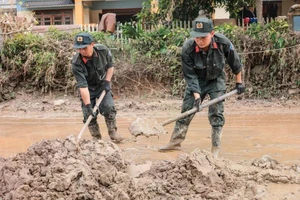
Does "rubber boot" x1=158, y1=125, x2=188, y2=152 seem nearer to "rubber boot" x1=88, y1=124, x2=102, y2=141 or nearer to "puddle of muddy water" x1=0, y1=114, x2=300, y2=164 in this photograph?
"puddle of muddy water" x1=0, y1=114, x2=300, y2=164

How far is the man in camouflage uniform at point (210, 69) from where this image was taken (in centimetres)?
529

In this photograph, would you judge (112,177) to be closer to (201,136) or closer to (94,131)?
(94,131)

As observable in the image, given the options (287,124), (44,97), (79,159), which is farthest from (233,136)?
(44,97)

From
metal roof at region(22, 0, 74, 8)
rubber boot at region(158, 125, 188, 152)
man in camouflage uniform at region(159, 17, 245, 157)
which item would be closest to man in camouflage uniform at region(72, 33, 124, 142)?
rubber boot at region(158, 125, 188, 152)

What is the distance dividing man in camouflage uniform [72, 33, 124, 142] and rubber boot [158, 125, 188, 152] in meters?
0.94

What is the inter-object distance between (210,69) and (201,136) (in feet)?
5.60

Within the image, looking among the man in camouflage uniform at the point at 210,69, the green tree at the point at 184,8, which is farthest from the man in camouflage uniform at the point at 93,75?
the green tree at the point at 184,8

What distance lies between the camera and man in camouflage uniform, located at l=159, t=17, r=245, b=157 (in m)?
5.29

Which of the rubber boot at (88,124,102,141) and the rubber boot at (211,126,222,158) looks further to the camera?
the rubber boot at (88,124,102,141)

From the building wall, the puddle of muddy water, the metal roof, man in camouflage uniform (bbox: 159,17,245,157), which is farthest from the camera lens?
the building wall

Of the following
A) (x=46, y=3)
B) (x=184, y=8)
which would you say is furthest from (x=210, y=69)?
(x=46, y=3)

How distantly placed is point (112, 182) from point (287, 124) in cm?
474

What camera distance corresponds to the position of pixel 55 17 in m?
19.3

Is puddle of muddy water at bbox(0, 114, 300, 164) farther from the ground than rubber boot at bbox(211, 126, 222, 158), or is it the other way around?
rubber boot at bbox(211, 126, 222, 158)
